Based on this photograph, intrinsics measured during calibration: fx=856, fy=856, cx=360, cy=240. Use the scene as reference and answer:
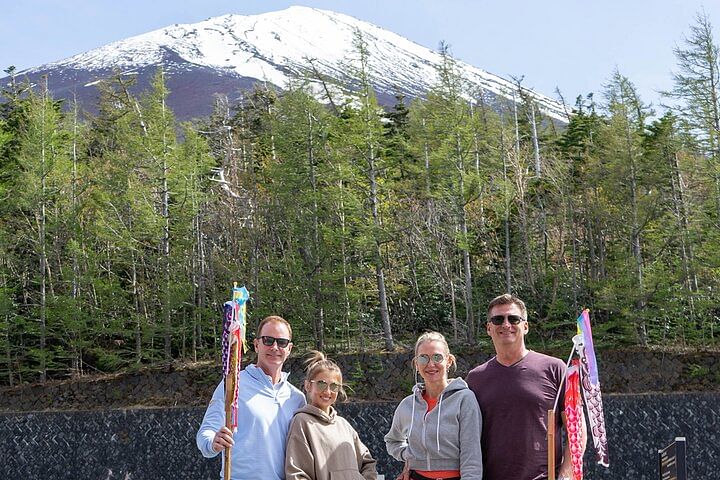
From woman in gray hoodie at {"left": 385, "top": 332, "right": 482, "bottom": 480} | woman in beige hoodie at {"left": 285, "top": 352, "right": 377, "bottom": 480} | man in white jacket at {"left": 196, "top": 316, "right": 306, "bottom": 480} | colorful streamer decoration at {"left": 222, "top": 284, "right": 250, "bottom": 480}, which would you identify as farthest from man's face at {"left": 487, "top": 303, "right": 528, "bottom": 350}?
colorful streamer decoration at {"left": 222, "top": 284, "right": 250, "bottom": 480}

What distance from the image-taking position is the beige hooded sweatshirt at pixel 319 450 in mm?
4383

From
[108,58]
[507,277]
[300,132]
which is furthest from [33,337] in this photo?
[108,58]

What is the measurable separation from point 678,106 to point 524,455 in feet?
64.2

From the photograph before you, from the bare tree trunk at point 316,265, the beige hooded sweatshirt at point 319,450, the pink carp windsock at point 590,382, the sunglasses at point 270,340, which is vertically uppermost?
the bare tree trunk at point 316,265

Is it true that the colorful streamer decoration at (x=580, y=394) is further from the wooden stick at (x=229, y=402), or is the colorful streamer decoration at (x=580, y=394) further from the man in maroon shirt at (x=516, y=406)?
the wooden stick at (x=229, y=402)

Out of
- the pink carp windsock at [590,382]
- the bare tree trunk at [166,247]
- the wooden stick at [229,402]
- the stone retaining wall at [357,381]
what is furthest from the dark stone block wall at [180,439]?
the bare tree trunk at [166,247]

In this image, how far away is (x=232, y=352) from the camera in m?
4.61

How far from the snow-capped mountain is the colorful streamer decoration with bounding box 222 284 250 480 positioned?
8518 centimetres

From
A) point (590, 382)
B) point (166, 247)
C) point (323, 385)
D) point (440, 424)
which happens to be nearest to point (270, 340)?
point (323, 385)

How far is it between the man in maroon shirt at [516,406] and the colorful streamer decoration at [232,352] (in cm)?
127

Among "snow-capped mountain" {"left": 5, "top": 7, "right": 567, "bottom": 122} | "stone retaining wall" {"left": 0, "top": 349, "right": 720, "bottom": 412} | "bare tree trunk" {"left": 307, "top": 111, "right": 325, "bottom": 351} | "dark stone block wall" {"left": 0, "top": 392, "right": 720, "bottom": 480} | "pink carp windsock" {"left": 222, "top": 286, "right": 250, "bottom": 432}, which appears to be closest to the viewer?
"pink carp windsock" {"left": 222, "top": 286, "right": 250, "bottom": 432}

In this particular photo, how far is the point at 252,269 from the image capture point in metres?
24.2

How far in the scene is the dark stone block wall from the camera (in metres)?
11.4

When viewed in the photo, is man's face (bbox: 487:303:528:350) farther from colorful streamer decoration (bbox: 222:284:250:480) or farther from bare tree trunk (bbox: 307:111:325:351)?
bare tree trunk (bbox: 307:111:325:351)
